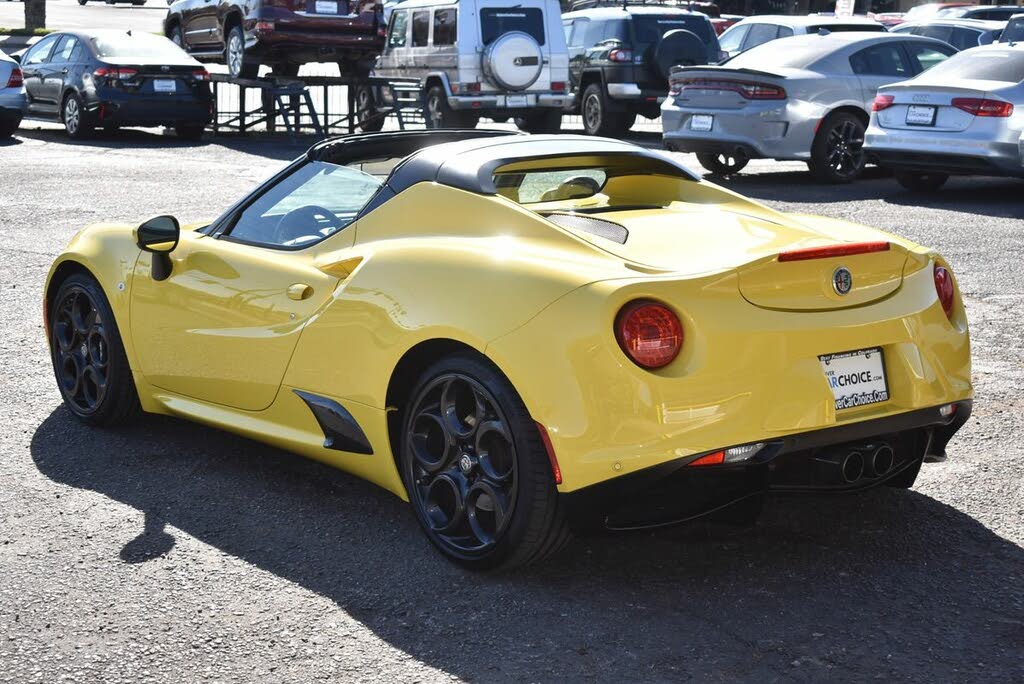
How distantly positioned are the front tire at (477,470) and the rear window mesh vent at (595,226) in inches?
21.7

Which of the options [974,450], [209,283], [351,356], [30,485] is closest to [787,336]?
[351,356]

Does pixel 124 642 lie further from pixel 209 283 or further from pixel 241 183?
pixel 241 183

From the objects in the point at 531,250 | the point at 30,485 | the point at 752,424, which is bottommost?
the point at 30,485

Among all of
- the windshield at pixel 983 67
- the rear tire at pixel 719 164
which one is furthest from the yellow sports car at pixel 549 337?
the rear tire at pixel 719 164

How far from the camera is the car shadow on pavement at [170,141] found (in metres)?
18.9

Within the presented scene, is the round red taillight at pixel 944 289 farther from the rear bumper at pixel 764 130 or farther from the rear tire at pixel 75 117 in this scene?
the rear tire at pixel 75 117

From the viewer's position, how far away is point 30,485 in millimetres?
5051

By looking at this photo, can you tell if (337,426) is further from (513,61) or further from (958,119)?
(513,61)

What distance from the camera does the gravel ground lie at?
3.60 metres

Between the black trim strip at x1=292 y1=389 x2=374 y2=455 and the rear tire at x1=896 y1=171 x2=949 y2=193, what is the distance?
34.0 feet

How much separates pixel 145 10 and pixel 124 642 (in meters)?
58.9

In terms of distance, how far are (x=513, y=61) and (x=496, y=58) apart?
0.25 m

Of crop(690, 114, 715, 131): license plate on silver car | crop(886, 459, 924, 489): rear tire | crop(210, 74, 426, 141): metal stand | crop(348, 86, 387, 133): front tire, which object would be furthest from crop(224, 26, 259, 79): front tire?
crop(886, 459, 924, 489): rear tire

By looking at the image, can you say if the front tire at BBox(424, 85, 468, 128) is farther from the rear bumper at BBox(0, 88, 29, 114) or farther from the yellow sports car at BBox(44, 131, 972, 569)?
the yellow sports car at BBox(44, 131, 972, 569)
